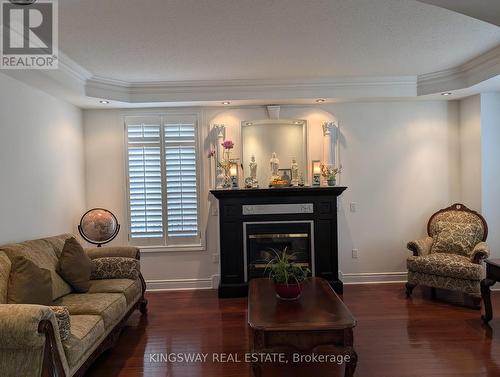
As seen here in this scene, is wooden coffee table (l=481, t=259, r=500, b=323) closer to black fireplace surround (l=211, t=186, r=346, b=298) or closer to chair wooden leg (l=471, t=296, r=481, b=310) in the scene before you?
chair wooden leg (l=471, t=296, r=481, b=310)

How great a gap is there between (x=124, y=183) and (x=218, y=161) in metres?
1.41

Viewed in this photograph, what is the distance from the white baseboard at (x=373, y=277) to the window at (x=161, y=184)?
2379mm

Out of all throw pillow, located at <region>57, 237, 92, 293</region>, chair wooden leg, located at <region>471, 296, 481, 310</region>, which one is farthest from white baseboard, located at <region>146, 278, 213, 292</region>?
chair wooden leg, located at <region>471, 296, 481, 310</region>

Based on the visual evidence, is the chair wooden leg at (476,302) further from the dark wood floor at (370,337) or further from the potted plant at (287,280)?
the potted plant at (287,280)

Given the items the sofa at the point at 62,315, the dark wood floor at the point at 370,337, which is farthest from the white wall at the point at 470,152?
the sofa at the point at 62,315

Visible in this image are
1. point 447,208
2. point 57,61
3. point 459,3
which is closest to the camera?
point 459,3

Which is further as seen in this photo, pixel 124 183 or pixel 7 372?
pixel 124 183

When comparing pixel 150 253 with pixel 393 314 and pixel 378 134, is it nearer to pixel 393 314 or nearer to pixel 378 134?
pixel 393 314

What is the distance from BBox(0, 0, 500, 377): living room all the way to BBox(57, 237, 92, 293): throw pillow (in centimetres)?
3

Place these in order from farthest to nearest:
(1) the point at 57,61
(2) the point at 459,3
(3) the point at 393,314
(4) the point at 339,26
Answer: (3) the point at 393,314
(1) the point at 57,61
(4) the point at 339,26
(2) the point at 459,3

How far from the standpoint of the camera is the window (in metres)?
5.11

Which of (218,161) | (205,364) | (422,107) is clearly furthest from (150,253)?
(422,107)

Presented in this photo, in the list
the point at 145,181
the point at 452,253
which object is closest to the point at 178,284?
the point at 145,181

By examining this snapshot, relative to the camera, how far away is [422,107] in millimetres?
5152
